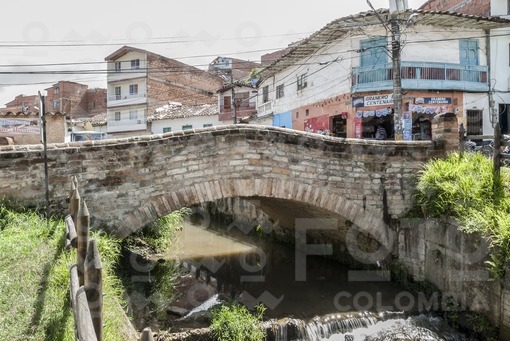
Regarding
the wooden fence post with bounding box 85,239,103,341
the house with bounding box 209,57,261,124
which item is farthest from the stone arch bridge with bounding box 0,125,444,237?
the house with bounding box 209,57,261,124

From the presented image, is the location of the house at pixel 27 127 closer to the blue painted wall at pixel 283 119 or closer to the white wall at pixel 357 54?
the white wall at pixel 357 54

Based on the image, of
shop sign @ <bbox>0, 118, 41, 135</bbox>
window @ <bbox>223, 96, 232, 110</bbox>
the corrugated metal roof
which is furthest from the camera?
window @ <bbox>223, 96, 232, 110</bbox>

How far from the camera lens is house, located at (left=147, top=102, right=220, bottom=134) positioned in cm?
2831

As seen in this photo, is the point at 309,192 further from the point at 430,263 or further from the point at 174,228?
the point at 174,228

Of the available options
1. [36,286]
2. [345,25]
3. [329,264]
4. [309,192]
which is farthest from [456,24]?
[36,286]

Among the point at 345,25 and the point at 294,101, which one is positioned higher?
the point at 345,25

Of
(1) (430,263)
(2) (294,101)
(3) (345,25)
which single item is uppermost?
(3) (345,25)

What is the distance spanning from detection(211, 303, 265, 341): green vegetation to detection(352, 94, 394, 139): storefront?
1181 centimetres

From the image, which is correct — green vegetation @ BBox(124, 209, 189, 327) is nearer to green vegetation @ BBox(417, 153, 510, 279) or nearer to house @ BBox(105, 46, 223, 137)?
green vegetation @ BBox(417, 153, 510, 279)

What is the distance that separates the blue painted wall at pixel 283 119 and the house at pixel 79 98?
2402 cm

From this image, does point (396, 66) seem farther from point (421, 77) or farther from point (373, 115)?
point (421, 77)

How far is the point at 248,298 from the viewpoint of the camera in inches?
299

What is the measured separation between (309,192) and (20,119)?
9305 millimetres

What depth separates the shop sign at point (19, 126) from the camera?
445 inches
